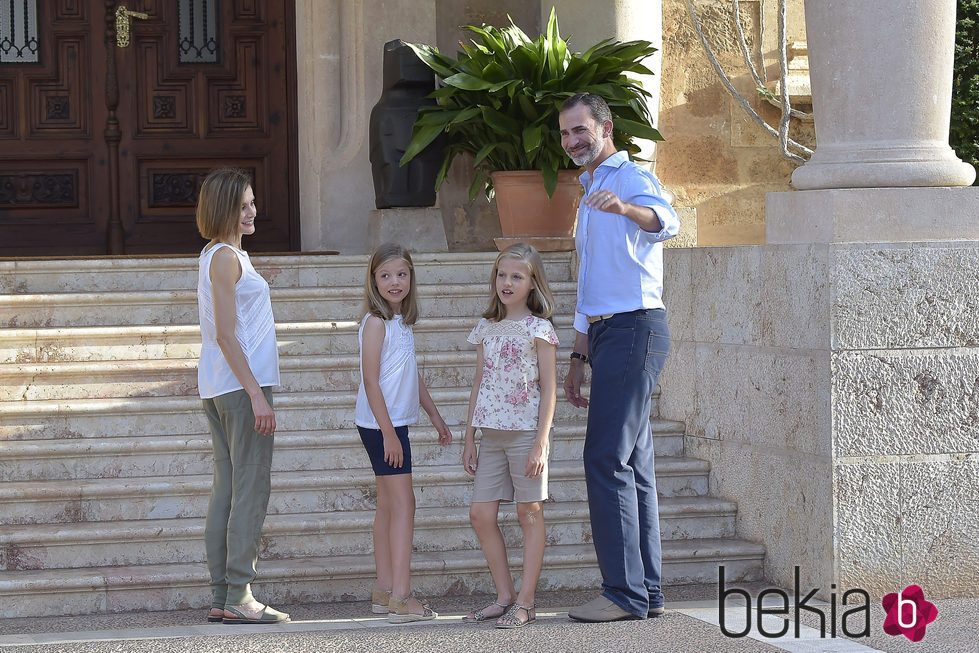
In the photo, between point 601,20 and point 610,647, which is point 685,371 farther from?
point 601,20

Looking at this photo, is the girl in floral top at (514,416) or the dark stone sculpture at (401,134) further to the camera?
the dark stone sculpture at (401,134)

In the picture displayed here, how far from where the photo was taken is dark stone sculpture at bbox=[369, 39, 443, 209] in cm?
771

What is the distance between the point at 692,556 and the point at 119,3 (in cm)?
Answer: 561

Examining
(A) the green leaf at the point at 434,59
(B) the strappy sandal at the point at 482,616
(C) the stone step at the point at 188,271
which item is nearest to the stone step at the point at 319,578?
(B) the strappy sandal at the point at 482,616

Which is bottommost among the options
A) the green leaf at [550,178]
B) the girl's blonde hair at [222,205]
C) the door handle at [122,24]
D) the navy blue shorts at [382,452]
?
the navy blue shorts at [382,452]

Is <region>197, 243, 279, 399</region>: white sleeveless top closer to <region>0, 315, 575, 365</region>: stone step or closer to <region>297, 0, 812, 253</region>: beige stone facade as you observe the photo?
<region>0, 315, 575, 365</region>: stone step

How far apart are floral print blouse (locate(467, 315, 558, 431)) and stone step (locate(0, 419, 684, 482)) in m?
1.12

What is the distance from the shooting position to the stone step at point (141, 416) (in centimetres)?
530

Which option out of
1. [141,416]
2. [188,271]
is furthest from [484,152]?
[141,416]

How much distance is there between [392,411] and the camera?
4.30m

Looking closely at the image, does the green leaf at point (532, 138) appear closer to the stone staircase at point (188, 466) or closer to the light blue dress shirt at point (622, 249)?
the stone staircase at point (188, 466)

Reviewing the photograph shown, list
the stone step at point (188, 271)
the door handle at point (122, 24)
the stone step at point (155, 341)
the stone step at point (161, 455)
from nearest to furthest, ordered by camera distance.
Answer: the stone step at point (161, 455), the stone step at point (155, 341), the stone step at point (188, 271), the door handle at point (122, 24)

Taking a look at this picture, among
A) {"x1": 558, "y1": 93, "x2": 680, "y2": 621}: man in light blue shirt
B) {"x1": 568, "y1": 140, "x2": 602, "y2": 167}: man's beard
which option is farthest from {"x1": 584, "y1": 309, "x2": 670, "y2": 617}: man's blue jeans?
{"x1": 568, "y1": 140, "x2": 602, "y2": 167}: man's beard

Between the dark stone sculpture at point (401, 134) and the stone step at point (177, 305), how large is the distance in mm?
1287
